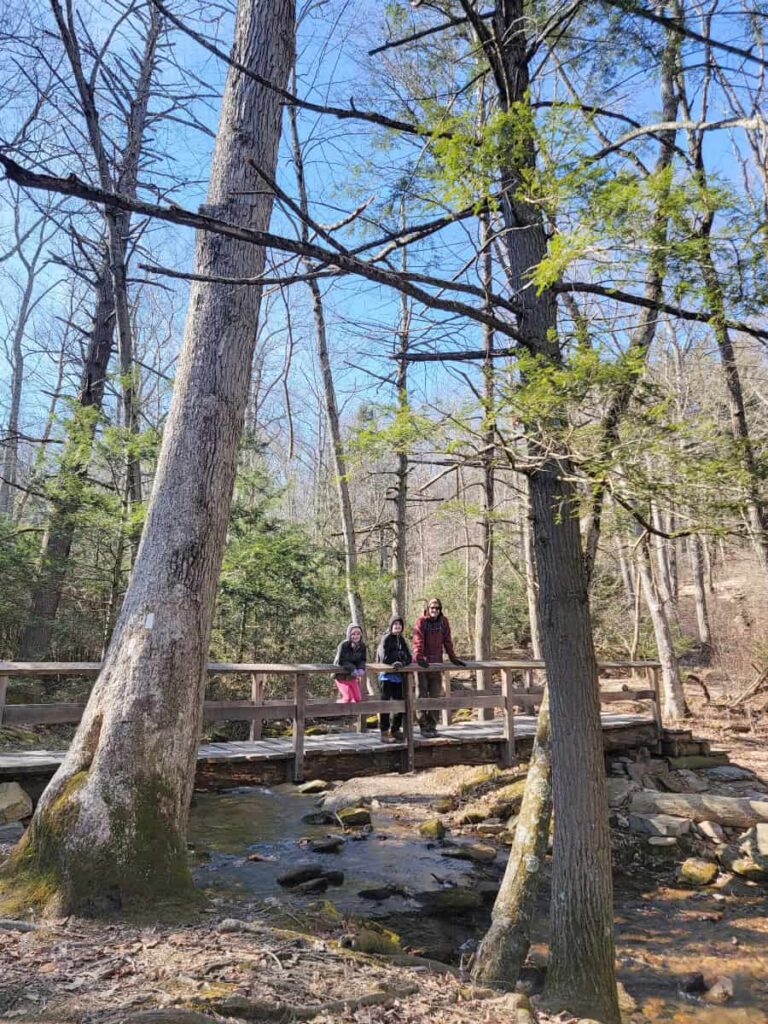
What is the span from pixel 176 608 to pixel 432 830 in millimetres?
5382

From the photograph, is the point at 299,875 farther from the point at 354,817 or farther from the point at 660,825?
the point at 660,825

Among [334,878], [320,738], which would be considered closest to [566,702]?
[334,878]

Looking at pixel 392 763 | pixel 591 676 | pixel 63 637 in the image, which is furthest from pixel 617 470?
pixel 63 637

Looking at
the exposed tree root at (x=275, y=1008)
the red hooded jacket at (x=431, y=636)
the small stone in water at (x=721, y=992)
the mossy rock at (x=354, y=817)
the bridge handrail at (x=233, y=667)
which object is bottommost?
the small stone in water at (x=721, y=992)

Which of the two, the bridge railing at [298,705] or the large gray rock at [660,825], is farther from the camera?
the large gray rock at [660,825]

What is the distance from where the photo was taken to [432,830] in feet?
25.9

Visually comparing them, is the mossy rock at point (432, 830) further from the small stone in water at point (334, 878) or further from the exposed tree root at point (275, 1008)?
the exposed tree root at point (275, 1008)

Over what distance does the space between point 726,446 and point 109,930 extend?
12.6ft

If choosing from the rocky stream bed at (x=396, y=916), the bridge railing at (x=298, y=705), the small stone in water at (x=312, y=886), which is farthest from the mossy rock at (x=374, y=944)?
the bridge railing at (x=298, y=705)

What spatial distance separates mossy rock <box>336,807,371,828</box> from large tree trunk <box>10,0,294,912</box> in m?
4.73

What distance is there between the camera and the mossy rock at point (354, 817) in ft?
26.7

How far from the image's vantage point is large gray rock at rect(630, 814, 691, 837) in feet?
26.5

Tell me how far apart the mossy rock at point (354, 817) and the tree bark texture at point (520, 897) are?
3.85 meters

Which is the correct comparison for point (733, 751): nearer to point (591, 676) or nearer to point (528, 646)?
point (591, 676)
